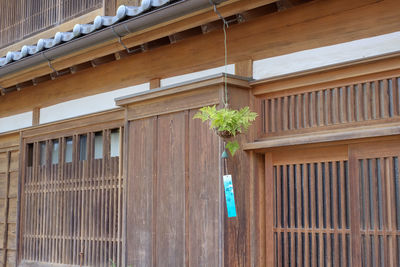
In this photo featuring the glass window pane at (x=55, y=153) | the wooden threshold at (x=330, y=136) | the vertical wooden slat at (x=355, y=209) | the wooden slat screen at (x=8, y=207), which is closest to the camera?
the wooden threshold at (x=330, y=136)

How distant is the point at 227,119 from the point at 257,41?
1326 mm

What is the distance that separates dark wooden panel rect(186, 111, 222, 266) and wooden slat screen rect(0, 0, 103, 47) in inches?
167

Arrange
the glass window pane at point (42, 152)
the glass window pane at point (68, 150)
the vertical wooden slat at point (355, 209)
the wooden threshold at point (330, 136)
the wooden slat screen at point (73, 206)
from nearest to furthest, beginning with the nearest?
the wooden threshold at point (330, 136)
the vertical wooden slat at point (355, 209)
the wooden slat screen at point (73, 206)
the glass window pane at point (68, 150)
the glass window pane at point (42, 152)

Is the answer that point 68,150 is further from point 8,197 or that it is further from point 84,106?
point 8,197

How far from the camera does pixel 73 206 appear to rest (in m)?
8.95

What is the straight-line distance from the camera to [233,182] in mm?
6047

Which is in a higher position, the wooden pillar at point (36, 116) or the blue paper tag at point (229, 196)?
the wooden pillar at point (36, 116)

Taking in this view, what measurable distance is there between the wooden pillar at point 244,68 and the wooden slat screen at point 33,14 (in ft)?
12.6

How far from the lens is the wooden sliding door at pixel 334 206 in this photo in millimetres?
5223

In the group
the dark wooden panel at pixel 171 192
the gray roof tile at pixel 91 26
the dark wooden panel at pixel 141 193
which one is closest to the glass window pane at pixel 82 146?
the gray roof tile at pixel 91 26

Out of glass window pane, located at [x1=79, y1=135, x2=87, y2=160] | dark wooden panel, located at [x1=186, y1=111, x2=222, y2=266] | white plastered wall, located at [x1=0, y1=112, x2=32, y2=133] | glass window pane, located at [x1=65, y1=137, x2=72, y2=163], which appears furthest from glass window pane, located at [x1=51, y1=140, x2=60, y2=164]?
dark wooden panel, located at [x1=186, y1=111, x2=222, y2=266]

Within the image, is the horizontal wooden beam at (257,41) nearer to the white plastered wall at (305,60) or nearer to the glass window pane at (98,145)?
the white plastered wall at (305,60)

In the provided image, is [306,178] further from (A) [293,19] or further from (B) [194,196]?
(A) [293,19]

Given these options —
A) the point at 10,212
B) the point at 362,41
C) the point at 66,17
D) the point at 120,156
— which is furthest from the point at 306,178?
the point at 10,212
